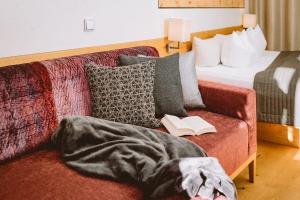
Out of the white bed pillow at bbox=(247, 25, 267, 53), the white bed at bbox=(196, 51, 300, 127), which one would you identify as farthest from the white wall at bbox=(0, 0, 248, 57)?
the white bed pillow at bbox=(247, 25, 267, 53)

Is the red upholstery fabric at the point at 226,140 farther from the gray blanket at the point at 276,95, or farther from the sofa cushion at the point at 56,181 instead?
the gray blanket at the point at 276,95

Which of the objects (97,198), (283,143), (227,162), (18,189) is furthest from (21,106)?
(283,143)

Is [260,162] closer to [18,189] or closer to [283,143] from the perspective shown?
[283,143]

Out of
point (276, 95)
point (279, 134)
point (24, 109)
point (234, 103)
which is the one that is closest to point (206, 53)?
point (276, 95)

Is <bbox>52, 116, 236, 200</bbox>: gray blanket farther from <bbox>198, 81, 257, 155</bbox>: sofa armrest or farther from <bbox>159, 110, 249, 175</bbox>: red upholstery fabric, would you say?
<bbox>198, 81, 257, 155</bbox>: sofa armrest

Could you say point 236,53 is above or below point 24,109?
above

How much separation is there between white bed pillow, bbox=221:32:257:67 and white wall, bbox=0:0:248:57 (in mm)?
675

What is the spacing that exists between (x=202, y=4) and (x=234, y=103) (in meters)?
1.82

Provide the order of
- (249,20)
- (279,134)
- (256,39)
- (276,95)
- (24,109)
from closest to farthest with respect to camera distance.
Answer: (24,109) → (276,95) → (279,134) → (256,39) → (249,20)

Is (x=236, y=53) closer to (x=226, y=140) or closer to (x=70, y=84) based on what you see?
(x=226, y=140)

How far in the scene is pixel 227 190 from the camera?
1366 mm

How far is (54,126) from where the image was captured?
1772mm

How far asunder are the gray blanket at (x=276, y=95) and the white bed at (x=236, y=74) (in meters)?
0.04

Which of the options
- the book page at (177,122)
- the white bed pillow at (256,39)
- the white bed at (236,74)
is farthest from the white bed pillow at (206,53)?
the book page at (177,122)
